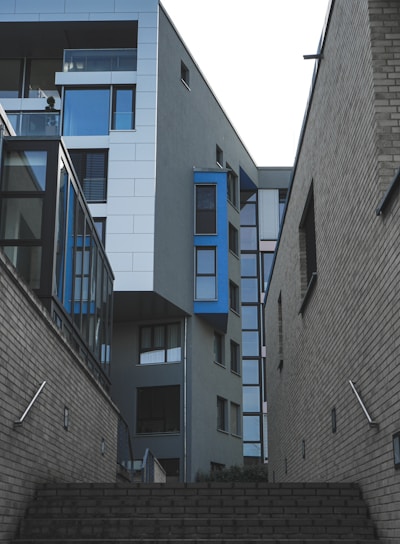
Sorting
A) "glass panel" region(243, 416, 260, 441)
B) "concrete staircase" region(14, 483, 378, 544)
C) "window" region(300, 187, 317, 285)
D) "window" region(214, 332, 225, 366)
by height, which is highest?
"window" region(214, 332, 225, 366)

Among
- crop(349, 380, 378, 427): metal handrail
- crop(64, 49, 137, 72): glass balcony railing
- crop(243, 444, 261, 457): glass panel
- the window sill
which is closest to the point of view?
crop(349, 380, 378, 427): metal handrail

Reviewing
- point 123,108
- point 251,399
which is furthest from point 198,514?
point 251,399

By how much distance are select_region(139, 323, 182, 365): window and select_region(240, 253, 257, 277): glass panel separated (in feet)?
45.7

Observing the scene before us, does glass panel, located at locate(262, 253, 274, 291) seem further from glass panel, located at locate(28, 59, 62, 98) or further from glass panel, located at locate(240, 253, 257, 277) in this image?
glass panel, located at locate(28, 59, 62, 98)

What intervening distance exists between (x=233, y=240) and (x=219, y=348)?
5.70 m

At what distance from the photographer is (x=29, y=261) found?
1223cm

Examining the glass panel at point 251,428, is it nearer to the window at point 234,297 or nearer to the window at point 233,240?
the window at point 234,297

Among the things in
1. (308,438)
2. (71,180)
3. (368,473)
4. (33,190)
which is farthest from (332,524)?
(71,180)

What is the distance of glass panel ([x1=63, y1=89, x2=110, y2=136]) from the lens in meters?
29.8

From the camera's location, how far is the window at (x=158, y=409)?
32.0 meters

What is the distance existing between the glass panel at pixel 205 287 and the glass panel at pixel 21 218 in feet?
66.2

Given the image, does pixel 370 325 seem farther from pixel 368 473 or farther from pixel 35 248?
pixel 35 248

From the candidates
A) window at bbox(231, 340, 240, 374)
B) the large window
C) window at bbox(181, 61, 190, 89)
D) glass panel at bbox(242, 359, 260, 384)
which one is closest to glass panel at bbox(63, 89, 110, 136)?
the large window

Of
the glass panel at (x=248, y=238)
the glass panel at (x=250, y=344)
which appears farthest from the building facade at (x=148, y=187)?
the glass panel at (x=248, y=238)
